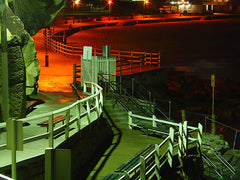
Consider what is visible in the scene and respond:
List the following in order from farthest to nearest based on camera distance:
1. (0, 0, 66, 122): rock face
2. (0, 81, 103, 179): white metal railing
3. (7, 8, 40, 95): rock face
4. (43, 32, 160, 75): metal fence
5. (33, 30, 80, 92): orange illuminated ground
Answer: (43, 32, 160, 75): metal fence < (33, 30, 80, 92): orange illuminated ground < (7, 8, 40, 95): rock face < (0, 0, 66, 122): rock face < (0, 81, 103, 179): white metal railing

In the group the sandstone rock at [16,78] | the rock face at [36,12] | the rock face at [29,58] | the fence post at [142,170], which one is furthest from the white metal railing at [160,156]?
the rock face at [36,12]

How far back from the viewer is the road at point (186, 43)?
47516mm

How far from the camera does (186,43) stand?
2387 inches

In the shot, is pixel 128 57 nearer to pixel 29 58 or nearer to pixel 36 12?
pixel 36 12

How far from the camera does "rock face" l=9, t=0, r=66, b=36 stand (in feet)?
64.7

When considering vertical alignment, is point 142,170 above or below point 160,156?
above

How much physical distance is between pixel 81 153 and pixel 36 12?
1012 cm

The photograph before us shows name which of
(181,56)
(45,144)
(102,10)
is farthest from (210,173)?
(102,10)

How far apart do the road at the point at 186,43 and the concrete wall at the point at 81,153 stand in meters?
28.2

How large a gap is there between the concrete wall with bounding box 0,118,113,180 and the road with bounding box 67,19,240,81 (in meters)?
28.2

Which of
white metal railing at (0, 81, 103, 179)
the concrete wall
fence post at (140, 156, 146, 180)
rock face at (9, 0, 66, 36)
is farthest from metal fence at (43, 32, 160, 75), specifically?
fence post at (140, 156, 146, 180)

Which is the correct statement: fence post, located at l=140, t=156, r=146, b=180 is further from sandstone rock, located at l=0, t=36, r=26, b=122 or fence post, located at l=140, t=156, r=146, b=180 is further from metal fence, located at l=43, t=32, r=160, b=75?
metal fence, located at l=43, t=32, r=160, b=75

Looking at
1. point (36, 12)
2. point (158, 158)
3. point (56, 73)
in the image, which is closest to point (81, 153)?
point (158, 158)

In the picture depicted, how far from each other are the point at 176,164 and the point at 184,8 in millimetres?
110495
